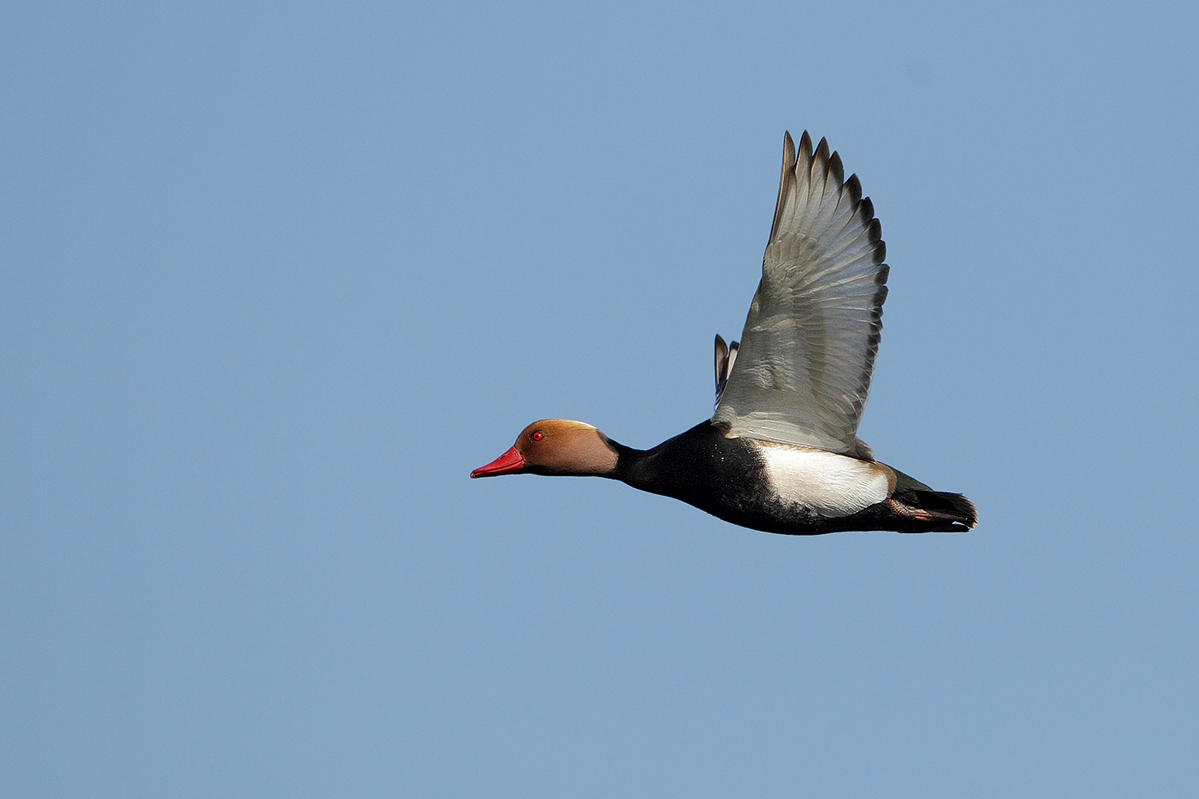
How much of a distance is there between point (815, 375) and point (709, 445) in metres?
1.08

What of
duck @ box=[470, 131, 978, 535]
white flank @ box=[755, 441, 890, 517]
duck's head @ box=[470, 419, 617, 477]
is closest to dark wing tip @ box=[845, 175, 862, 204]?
duck @ box=[470, 131, 978, 535]

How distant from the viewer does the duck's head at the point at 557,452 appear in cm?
1090

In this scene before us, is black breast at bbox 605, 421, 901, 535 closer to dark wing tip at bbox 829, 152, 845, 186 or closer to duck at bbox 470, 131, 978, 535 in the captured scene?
duck at bbox 470, 131, 978, 535

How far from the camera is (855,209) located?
365 inches

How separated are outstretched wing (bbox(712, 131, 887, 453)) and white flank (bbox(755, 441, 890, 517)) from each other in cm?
13

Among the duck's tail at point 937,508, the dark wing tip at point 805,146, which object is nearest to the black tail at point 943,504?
the duck's tail at point 937,508

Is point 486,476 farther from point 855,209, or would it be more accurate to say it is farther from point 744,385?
point 855,209

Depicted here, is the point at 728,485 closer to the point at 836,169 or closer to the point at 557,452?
the point at 557,452

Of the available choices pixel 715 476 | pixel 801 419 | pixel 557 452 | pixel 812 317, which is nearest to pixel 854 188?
pixel 812 317

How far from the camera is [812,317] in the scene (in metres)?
9.49

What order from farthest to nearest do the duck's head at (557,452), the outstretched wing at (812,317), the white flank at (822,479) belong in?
the duck's head at (557,452), the white flank at (822,479), the outstretched wing at (812,317)

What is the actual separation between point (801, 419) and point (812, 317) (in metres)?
1.07

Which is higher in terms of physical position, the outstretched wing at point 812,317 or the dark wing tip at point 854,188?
the dark wing tip at point 854,188

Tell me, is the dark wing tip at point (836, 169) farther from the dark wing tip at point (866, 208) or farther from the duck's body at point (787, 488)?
the duck's body at point (787, 488)
